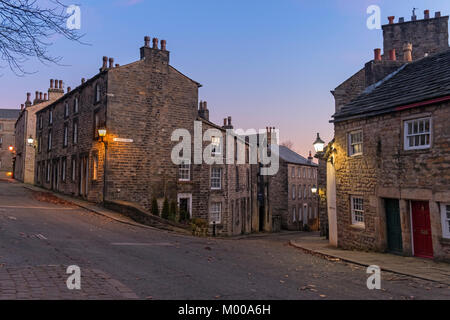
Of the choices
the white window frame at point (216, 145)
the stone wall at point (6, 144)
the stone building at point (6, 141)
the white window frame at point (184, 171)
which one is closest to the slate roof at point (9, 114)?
the stone building at point (6, 141)

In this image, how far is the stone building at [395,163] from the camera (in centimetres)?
1188

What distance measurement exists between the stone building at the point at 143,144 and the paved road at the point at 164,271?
364 inches

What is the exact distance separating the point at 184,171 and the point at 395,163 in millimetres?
15881

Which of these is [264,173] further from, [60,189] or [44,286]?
[44,286]

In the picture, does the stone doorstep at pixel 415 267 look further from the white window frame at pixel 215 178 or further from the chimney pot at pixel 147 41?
the chimney pot at pixel 147 41

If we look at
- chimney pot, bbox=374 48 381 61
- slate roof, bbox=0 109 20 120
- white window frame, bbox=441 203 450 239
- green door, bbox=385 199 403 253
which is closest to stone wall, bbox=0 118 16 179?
slate roof, bbox=0 109 20 120

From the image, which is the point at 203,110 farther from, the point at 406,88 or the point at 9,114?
the point at 9,114

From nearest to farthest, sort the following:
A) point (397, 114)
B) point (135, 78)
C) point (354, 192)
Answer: point (397, 114), point (354, 192), point (135, 78)

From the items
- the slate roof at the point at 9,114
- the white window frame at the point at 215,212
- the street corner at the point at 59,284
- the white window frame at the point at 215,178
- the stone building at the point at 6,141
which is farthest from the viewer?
the slate roof at the point at 9,114

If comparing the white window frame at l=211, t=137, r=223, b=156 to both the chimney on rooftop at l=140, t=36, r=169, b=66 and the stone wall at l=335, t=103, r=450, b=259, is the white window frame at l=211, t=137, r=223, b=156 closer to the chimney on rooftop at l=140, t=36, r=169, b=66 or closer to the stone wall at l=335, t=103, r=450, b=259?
Answer: the chimney on rooftop at l=140, t=36, r=169, b=66

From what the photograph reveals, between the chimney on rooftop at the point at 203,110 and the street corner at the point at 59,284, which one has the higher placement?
the chimney on rooftop at the point at 203,110
